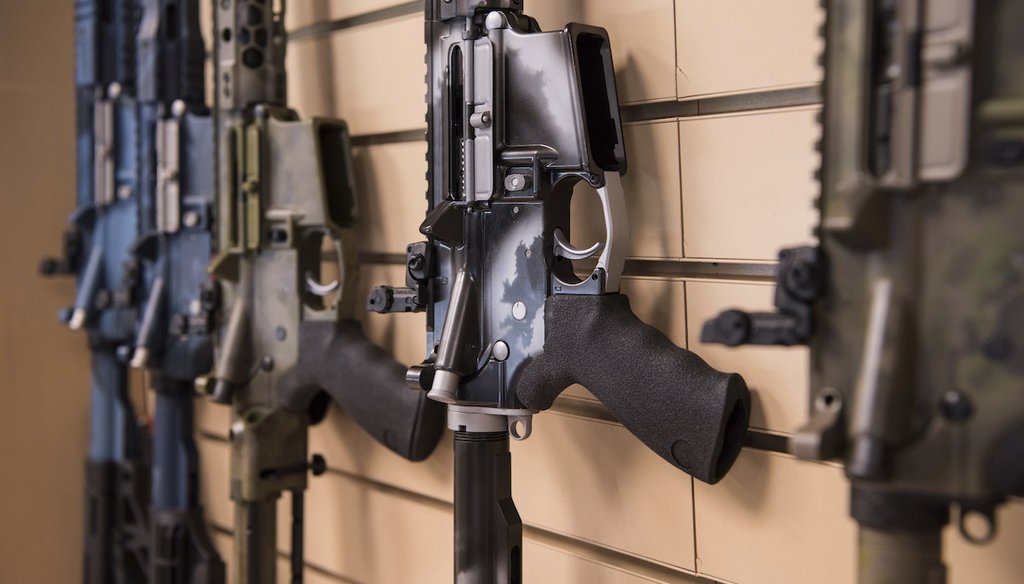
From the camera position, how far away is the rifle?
78.7 inches

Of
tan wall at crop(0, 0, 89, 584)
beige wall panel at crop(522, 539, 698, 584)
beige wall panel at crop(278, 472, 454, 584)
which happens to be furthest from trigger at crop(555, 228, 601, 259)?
tan wall at crop(0, 0, 89, 584)

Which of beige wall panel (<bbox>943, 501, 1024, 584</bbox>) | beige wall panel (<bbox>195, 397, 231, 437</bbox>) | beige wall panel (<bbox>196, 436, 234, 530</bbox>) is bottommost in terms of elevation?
beige wall panel (<bbox>196, 436, 234, 530</bbox>)

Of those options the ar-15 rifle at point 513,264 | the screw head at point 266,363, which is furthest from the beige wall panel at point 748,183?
the screw head at point 266,363

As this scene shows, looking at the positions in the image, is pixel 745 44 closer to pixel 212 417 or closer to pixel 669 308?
pixel 669 308

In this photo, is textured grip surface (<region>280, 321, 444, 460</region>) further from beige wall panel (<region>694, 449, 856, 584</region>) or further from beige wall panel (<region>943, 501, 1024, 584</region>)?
beige wall panel (<region>943, 501, 1024, 584</region>)

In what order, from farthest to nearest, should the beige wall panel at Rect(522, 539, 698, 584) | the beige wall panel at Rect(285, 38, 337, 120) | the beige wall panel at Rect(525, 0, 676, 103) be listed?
the beige wall panel at Rect(285, 38, 337, 120) < the beige wall panel at Rect(522, 539, 698, 584) < the beige wall panel at Rect(525, 0, 676, 103)

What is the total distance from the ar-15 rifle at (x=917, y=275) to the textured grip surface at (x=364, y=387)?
79 cm

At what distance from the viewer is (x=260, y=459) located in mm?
1792

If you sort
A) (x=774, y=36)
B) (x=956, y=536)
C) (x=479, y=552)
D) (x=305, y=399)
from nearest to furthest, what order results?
(x=956, y=536) → (x=774, y=36) → (x=479, y=552) → (x=305, y=399)

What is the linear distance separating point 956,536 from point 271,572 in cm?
123

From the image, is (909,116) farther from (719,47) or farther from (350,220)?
(350,220)

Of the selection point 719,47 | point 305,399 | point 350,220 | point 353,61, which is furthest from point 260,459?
point 719,47

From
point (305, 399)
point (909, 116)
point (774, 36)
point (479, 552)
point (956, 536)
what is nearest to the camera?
point (909, 116)

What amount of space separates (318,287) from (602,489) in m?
0.63
